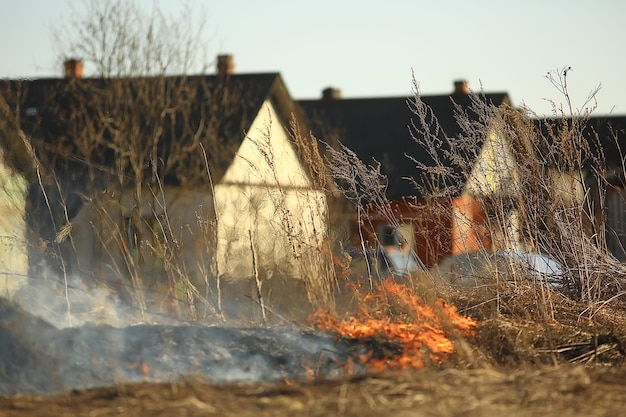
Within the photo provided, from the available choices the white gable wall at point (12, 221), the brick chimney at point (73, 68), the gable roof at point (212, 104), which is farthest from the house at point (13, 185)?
the brick chimney at point (73, 68)

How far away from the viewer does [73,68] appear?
23.0 meters

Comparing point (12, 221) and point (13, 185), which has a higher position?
point (13, 185)

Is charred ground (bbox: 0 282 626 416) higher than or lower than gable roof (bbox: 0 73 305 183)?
lower

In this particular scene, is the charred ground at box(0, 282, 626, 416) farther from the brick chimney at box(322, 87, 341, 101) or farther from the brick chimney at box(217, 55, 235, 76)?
the brick chimney at box(322, 87, 341, 101)

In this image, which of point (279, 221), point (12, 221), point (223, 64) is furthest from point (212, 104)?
point (279, 221)

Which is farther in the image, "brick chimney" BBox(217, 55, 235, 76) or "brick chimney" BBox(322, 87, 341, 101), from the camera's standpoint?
"brick chimney" BBox(322, 87, 341, 101)

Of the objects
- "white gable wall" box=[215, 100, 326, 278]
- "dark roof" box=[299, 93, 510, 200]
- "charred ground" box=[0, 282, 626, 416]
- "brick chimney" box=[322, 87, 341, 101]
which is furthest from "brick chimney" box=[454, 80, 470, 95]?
"charred ground" box=[0, 282, 626, 416]

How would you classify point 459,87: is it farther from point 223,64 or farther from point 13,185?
point 13,185

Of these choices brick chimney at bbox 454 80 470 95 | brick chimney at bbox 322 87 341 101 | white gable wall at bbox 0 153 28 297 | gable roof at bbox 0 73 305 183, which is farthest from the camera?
brick chimney at bbox 322 87 341 101

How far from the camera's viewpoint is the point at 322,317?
8.84m

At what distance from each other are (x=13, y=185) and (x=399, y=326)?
10.1 meters

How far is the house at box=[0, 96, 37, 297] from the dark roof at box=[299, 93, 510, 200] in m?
13.7

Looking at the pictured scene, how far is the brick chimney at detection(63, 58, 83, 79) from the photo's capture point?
22.6 metres

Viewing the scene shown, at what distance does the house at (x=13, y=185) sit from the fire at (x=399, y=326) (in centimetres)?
753
